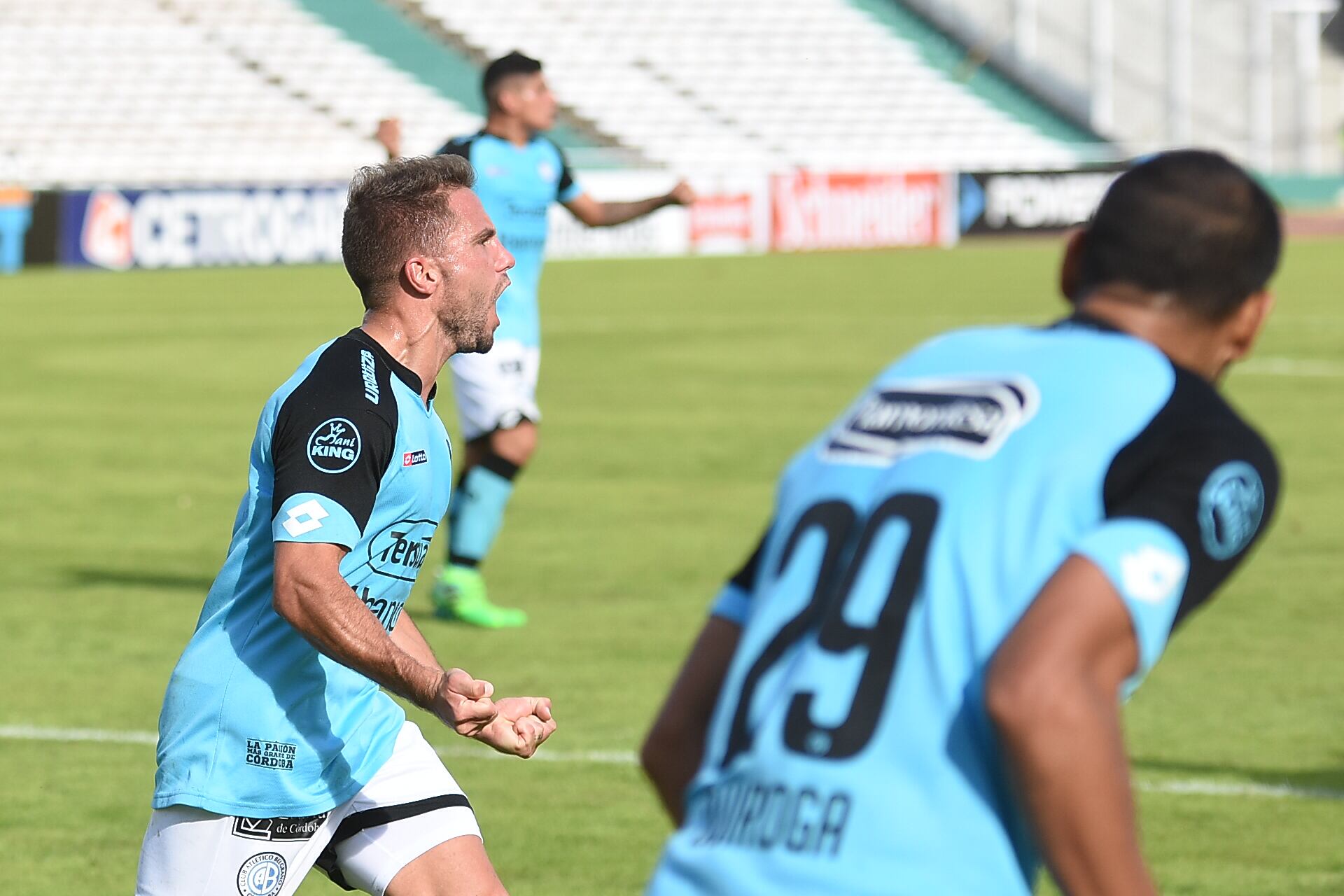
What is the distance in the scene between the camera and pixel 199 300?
28344 mm

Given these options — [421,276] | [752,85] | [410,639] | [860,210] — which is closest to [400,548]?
[410,639]

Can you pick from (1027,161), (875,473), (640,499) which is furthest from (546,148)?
(1027,161)

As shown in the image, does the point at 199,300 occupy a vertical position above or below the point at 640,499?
below

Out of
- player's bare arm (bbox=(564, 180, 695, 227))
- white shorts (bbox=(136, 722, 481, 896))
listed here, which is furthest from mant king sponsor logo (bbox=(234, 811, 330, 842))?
player's bare arm (bbox=(564, 180, 695, 227))

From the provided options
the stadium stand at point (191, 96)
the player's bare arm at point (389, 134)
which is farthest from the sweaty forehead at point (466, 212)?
the stadium stand at point (191, 96)

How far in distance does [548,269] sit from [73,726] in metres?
26.6

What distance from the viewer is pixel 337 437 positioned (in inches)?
152

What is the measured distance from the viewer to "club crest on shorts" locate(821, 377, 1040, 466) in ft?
7.80

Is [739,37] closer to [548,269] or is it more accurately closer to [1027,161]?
[1027,161]

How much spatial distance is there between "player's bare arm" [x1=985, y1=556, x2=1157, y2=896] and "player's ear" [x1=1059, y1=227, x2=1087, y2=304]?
1.40 feet

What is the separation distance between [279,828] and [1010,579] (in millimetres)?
2109

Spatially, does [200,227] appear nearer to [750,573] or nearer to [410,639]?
[410,639]

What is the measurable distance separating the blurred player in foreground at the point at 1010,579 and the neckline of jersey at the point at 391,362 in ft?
5.66

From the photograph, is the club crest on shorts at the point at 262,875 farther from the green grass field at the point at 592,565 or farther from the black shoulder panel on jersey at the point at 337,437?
the green grass field at the point at 592,565
